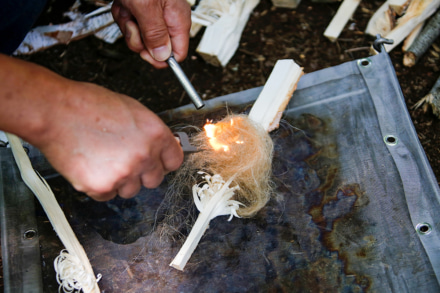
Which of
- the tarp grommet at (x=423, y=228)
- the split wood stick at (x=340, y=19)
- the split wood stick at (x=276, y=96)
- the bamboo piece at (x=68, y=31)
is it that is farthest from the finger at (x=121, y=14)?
the tarp grommet at (x=423, y=228)

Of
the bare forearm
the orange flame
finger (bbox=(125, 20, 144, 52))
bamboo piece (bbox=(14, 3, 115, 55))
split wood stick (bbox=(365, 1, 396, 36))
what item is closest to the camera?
the bare forearm

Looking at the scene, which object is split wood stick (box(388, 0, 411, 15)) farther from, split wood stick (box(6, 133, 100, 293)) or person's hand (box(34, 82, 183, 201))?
split wood stick (box(6, 133, 100, 293))

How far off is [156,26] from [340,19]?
1436 millimetres

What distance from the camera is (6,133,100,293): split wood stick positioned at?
1441mm

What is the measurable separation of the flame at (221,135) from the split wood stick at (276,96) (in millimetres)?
122

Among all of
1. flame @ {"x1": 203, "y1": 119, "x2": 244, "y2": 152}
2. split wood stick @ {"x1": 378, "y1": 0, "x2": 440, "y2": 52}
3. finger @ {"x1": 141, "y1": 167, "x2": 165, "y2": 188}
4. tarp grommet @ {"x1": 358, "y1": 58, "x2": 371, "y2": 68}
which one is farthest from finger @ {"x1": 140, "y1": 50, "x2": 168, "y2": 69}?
split wood stick @ {"x1": 378, "y1": 0, "x2": 440, "y2": 52}

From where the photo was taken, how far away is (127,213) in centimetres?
162

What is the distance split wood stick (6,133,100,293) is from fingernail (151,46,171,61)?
73 cm

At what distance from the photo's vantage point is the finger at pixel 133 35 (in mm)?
1552

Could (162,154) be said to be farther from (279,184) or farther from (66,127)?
(279,184)

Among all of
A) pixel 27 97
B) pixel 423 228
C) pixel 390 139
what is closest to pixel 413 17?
pixel 390 139

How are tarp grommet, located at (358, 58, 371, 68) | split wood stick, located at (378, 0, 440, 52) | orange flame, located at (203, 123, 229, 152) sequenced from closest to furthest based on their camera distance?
orange flame, located at (203, 123, 229, 152)
tarp grommet, located at (358, 58, 371, 68)
split wood stick, located at (378, 0, 440, 52)

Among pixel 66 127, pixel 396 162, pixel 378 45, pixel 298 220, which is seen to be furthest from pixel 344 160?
pixel 66 127

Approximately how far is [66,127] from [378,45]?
152 cm
